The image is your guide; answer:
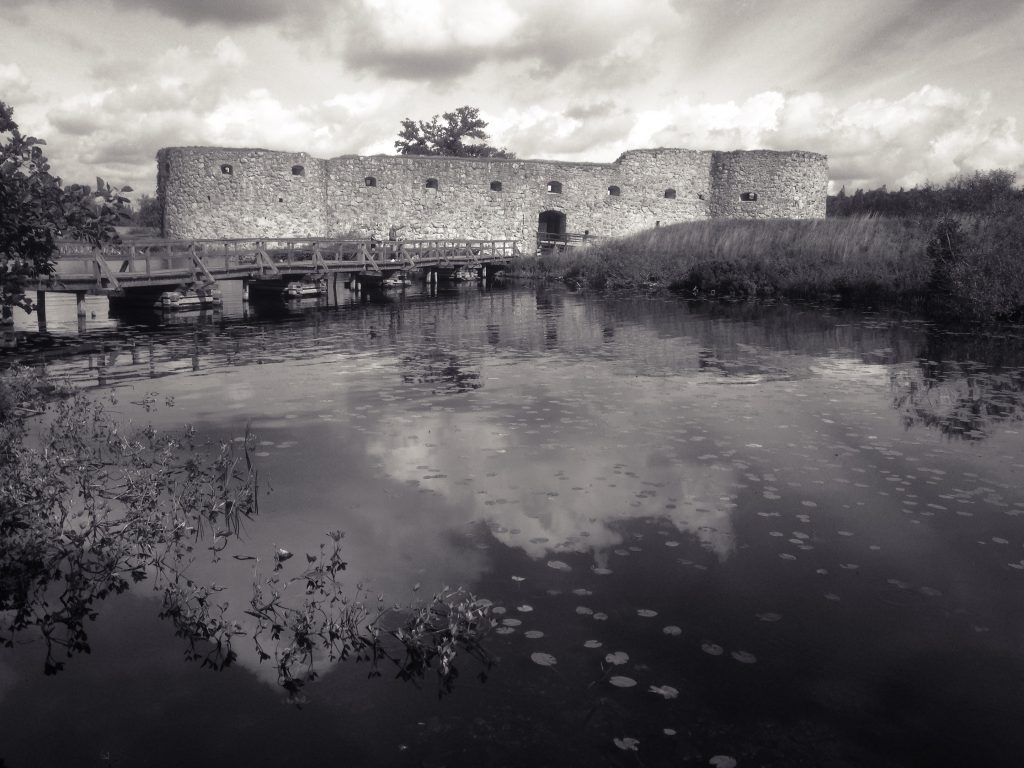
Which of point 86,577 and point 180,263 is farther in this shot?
point 180,263

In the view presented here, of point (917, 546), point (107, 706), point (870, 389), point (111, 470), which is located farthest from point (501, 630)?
point (870, 389)

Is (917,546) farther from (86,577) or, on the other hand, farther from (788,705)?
→ (86,577)

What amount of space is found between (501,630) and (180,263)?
2358cm

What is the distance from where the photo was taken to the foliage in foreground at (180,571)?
3.57m

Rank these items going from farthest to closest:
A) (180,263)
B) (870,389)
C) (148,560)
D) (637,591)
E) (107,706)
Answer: (180,263) < (870,389) < (148,560) < (637,591) < (107,706)

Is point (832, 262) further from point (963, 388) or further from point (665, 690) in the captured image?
point (665, 690)

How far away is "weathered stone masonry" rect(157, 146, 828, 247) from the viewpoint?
30.1m

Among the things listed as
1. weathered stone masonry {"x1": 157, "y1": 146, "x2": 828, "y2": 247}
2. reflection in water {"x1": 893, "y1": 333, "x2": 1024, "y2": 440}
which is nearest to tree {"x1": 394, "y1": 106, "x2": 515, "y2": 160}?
weathered stone masonry {"x1": 157, "y1": 146, "x2": 828, "y2": 247}

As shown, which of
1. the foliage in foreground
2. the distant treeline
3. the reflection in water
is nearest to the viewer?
the foliage in foreground

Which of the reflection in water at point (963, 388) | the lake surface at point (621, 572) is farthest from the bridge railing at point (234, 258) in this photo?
the reflection in water at point (963, 388)

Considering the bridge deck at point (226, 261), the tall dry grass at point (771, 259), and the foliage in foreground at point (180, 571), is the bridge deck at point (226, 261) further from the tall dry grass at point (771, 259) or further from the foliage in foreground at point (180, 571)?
the tall dry grass at point (771, 259)

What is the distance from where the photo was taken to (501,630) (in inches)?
146

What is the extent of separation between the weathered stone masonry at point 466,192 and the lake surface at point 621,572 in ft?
73.6

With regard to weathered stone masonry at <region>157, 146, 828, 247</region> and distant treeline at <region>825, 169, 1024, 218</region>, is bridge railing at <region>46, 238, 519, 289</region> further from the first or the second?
distant treeline at <region>825, 169, 1024, 218</region>
